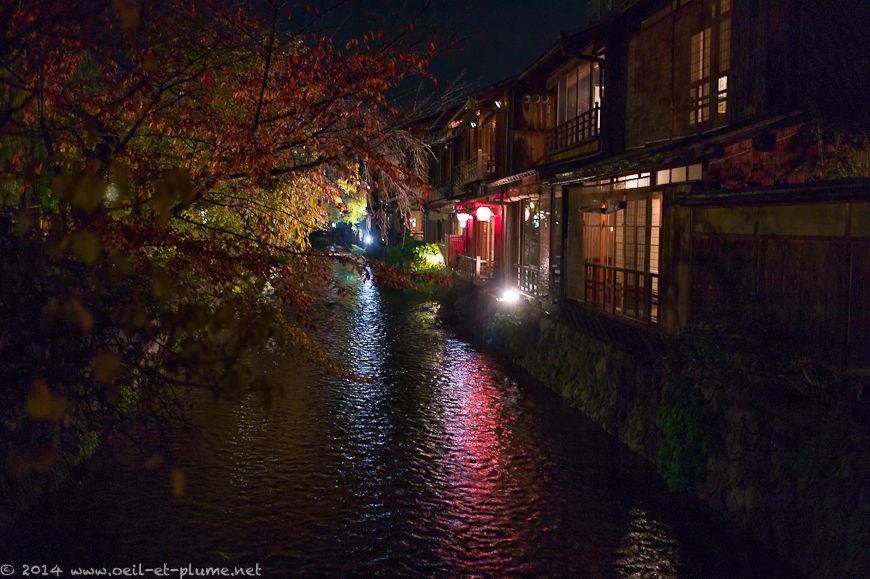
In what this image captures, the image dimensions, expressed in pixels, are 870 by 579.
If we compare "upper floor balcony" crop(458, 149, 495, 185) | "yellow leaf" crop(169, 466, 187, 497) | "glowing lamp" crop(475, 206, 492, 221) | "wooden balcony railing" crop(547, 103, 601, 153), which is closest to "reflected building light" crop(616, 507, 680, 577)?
"yellow leaf" crop(169, 466, 187, 497)

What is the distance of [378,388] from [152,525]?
25.5 feet

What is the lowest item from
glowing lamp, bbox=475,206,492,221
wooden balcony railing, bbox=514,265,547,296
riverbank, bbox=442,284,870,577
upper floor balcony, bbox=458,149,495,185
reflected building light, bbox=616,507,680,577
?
reflected building light, bbox=616,507,680,577

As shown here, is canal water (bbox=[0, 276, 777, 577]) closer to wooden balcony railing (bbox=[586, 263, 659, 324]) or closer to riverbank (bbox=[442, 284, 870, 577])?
riverbank (bbox=[442, 284, 870, 577])

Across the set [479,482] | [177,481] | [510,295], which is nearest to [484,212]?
[510,295]

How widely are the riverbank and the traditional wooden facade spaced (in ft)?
1.82

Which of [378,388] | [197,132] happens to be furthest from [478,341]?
[197,132]

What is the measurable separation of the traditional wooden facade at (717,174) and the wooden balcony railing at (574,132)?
0.31 ft

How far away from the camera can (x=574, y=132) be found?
21.5 meters

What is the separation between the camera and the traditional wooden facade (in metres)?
8.61

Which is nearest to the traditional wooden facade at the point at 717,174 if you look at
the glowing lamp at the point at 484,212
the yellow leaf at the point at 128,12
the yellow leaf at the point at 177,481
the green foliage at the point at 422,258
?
the glowing lamp at the point at 484,212

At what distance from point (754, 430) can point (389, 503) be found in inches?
201

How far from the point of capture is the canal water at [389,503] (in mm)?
8008

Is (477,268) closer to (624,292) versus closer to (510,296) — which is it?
(510,296)

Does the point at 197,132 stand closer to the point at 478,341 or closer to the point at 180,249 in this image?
the point at 180,249
